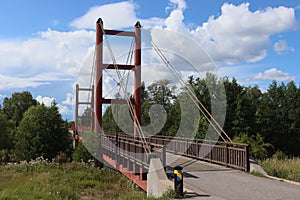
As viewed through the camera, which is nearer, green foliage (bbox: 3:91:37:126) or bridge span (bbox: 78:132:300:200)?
bridge span (bbox: 78:132:300:200)

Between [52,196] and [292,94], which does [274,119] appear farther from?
[52,196]

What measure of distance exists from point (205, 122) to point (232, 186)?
15.1m

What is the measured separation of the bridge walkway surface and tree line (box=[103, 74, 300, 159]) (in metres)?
14.7

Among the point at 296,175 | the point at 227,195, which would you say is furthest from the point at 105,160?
the point at 227,195

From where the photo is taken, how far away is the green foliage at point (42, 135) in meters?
27.3

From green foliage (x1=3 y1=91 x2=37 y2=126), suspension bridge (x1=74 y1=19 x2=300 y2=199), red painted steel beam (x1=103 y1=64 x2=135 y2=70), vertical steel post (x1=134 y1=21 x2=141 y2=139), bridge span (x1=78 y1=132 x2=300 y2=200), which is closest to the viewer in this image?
bridge span (x1=78 y1=132 x2=300 y2=200)

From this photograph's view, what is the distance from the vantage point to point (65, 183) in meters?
14.5

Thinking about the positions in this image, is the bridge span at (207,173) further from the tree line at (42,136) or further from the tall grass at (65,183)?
the tree line at (42,136)

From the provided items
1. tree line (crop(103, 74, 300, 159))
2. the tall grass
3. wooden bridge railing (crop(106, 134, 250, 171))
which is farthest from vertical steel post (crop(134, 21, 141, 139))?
tree line (crop(103, 74, 300, 159))

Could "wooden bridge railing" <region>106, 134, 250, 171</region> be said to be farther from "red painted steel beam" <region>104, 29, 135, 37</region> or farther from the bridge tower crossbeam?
"red painted steel beam" <region>104, 29, 135, 37</region>

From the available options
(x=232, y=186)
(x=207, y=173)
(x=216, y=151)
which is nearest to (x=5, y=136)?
(x=216, y=151)

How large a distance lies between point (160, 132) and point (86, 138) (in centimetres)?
1155

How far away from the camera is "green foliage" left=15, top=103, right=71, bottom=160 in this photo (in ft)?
89.7

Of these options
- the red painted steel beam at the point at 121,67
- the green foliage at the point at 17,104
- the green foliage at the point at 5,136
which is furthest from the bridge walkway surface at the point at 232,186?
the green foliage at the point at 17,104
